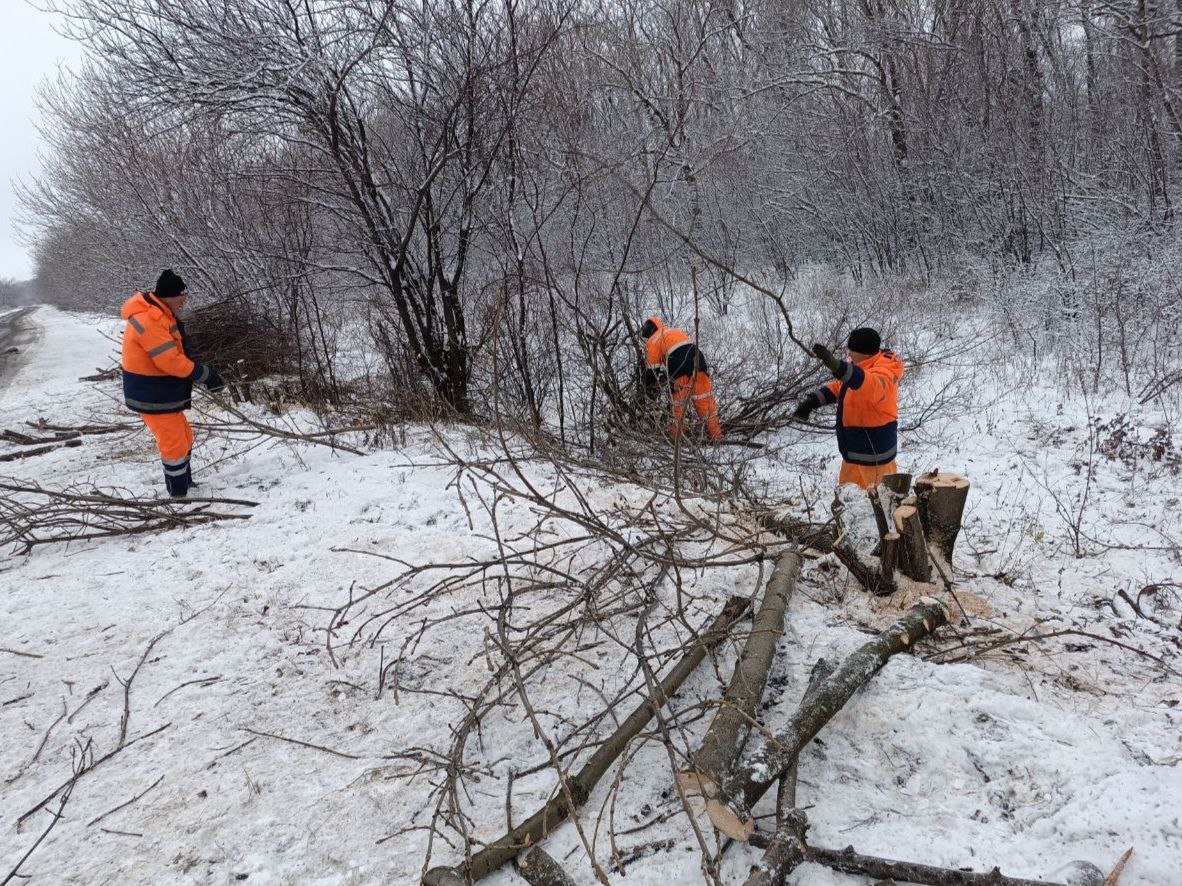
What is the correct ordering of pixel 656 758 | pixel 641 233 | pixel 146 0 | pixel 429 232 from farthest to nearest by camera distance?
pixel 641 233, pixel 429 232, pixel 146 0, pixel 656 758

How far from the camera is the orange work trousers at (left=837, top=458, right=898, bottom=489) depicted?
4.43 m

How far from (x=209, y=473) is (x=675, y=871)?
5.75 meters

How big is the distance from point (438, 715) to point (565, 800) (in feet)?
2.82

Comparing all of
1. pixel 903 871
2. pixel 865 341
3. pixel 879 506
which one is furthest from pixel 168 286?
pixel 903 871

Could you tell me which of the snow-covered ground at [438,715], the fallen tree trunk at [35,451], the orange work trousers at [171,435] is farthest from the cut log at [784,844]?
the fallen tree trunk at [35,451]

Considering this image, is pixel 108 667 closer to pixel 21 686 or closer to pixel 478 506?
pixel 21 686

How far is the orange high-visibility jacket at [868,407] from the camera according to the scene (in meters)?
4.05

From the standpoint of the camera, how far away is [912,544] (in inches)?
124

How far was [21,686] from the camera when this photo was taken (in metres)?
3.03

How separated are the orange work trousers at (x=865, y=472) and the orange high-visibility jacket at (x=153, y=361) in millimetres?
5190

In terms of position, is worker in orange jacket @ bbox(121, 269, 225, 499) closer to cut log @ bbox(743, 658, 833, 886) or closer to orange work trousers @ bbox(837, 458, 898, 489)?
cut log @ bbox(743, 658, 833, 886)

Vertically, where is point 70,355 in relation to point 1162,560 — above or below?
above

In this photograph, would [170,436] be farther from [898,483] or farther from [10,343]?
[10,343]

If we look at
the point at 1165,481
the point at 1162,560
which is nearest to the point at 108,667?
the point at 1162,560
